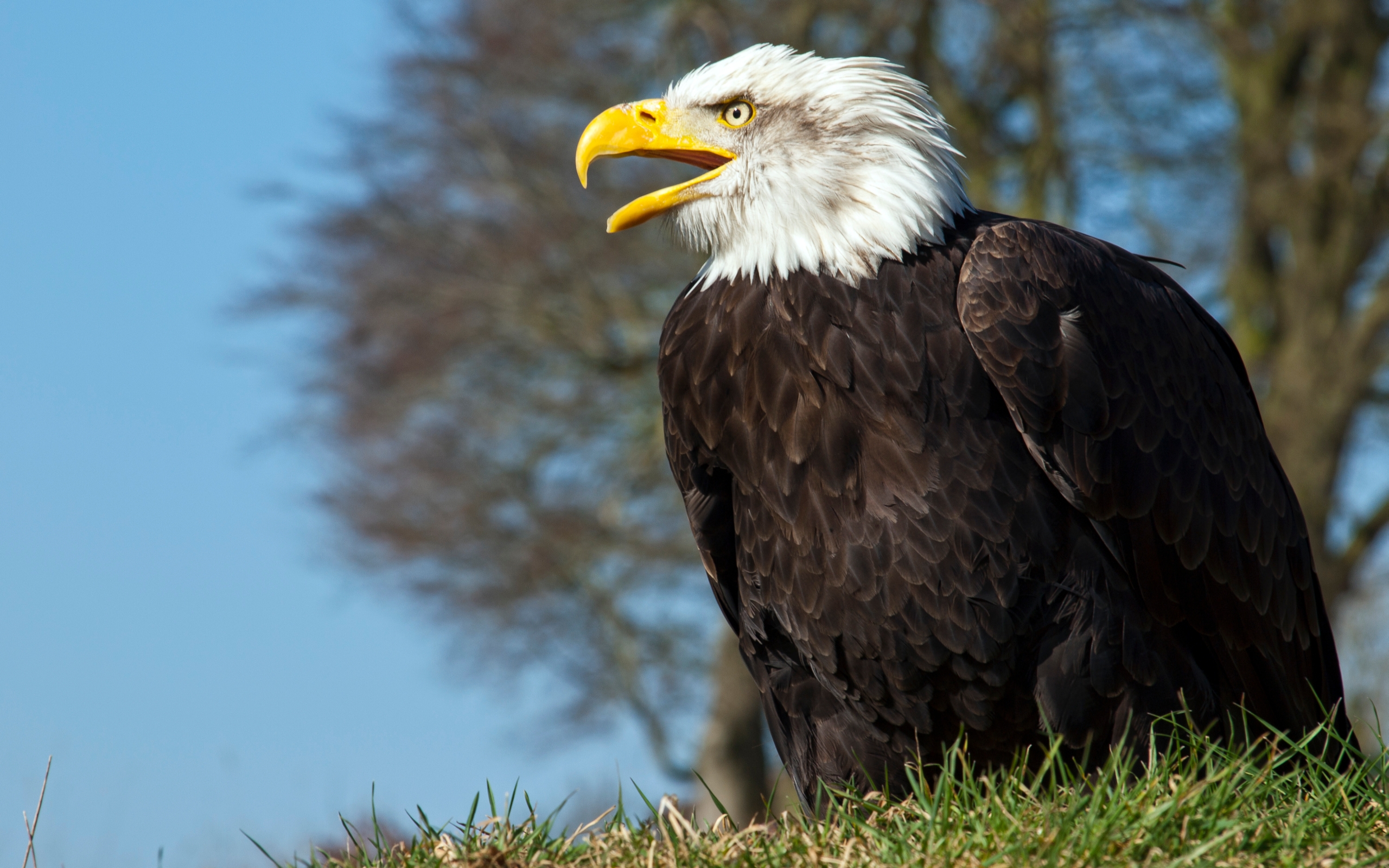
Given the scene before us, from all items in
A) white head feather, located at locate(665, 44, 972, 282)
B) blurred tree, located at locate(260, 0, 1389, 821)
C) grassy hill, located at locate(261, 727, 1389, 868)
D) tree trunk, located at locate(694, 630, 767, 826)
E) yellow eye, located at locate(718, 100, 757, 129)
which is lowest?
grassy hill, located at locate(261, 727, 1389, 868)

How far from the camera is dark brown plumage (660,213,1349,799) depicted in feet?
12.4

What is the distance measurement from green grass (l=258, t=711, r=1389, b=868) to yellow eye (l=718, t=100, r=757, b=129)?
2189 mm

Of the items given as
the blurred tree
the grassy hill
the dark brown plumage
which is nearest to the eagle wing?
the dark brown plumage

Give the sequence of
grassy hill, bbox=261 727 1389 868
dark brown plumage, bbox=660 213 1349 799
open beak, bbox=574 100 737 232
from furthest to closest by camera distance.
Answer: open beak, bbox=574 100 737 232 → dark brown plumage, bbox=660 213 1349 799 → grassy hill, bbox=261 727 1389 868

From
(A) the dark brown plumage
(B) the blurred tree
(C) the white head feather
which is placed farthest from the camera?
(B) the blurred tree

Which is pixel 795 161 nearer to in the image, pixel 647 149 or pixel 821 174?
pixel 821 174

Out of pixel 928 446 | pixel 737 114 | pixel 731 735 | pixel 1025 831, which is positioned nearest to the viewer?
pixel 1025 831

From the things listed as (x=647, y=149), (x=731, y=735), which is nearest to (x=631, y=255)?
(x=731, y=735)

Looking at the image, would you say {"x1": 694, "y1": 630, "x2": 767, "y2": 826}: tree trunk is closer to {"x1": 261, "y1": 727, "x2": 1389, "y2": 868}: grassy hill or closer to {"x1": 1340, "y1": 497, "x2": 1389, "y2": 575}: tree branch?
{"x1": 1340, "y1": 497, "x2": 1389, "y2": 575}: tree branch

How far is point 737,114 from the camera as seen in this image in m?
4.25

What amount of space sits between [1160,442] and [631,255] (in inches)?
422

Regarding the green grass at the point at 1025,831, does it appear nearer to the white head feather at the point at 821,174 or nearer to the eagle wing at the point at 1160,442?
the eagle wing at the point at 1160,442

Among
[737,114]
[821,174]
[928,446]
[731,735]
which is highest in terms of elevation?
[731,735]

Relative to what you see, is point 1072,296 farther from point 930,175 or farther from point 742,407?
point 742,407
